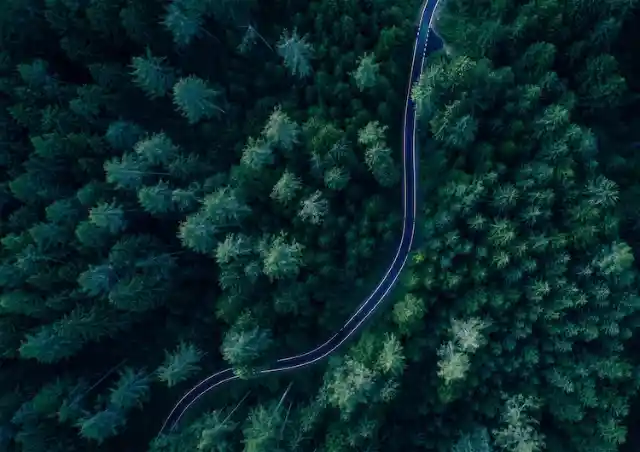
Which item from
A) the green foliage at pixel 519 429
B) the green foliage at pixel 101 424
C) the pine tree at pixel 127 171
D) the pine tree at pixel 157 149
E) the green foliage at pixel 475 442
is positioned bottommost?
the green foliage at pixel 101 424

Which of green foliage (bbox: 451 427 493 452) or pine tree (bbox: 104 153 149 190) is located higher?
pine tree (bbox: 104 153 149 190)

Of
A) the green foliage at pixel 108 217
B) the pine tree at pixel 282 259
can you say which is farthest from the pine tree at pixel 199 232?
the green foliage at pixel 108 217

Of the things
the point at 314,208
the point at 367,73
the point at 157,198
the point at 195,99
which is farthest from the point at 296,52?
the point at 157,198

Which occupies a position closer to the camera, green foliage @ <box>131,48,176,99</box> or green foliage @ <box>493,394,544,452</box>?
green foliage @ <box>493,394,544,452</box>

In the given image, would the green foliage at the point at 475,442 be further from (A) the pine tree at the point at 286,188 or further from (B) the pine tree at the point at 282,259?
(A) the pine tree at the point at 286,188

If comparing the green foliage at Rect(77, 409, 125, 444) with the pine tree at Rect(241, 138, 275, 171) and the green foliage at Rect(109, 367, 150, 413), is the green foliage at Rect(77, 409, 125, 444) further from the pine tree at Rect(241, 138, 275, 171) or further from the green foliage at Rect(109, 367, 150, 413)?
the pine tree at Rect(241, 138, 275, 171)

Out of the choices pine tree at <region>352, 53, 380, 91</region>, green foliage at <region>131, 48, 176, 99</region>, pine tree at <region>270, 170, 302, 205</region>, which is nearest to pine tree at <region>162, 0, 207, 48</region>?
green foliage at <region>131, 48, 176, 99</region>

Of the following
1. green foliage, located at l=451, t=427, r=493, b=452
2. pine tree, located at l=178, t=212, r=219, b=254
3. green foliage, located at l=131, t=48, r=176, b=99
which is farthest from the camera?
green foliage, located at l=131, t=48, r=176, b=99

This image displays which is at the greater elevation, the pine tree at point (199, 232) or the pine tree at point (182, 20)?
the pine tree at point (182, 20)

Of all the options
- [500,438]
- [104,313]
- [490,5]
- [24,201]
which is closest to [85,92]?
[24,201]

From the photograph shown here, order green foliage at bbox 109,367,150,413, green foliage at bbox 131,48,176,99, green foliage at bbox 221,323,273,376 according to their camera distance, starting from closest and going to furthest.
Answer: green foliage at bbox 221,323,273,376 < green foliage at bbox 131,48,176,99 < green foliage at bbox 109,367,150,413
